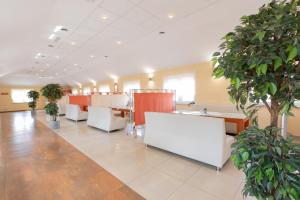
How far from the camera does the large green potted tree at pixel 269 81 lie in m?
0.79

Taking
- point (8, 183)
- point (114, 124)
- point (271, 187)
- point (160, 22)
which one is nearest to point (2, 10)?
point (8, 183)

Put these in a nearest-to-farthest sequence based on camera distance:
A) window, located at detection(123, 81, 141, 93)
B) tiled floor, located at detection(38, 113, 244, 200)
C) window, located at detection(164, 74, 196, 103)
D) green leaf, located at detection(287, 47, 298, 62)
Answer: green leaf, located at detection(287, 47, 298, 62) → tiled floor, located at detection(38, 113, 244, 200) → window, located at detection(164, 74, 196, 103) → window, located at detection(123, 81, 141, 93)

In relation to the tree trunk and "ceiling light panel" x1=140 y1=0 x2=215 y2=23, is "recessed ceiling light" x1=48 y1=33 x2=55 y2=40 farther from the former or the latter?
the tree trunk

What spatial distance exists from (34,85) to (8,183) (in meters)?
15.4

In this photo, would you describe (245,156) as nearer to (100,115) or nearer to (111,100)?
(100,115)

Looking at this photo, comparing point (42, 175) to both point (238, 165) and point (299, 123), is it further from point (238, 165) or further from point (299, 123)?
point (299, 123)

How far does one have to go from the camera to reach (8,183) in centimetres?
221

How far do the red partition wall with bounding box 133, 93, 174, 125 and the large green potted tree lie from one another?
11.5ft

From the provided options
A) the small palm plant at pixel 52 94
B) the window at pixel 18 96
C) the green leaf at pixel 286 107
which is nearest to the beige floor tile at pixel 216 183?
the green leaf at pixel 286 107

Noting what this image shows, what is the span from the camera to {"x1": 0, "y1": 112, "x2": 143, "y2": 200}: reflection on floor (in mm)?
1959

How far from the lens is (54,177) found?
7.77 ft

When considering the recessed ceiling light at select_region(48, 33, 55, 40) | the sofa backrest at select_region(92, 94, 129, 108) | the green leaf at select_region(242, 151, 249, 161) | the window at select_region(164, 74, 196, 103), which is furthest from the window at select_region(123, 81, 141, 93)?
the green leaf at select_region(242, 151, 249, 161)

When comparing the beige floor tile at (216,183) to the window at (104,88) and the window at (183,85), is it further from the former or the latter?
the window at (104,88)

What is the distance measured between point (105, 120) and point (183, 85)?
12.7 ft
